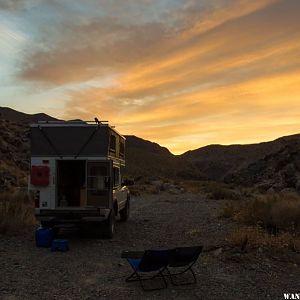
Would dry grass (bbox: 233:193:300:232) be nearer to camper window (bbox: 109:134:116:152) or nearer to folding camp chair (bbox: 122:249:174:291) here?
camper window (bbox: 109:134:116:152)

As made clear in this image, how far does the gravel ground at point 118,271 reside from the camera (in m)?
8.84

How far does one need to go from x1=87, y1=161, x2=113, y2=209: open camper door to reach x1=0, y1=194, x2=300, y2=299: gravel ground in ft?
3.78

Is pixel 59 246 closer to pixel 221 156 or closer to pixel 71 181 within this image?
pixel 71 181

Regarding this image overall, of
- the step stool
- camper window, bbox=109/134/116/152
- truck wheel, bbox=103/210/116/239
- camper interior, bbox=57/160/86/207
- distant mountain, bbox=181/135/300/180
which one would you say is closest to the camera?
the step stool

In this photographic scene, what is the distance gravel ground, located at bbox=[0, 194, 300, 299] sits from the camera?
884 centimetres

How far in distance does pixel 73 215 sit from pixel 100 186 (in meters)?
1.11

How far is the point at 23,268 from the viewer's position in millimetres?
10773

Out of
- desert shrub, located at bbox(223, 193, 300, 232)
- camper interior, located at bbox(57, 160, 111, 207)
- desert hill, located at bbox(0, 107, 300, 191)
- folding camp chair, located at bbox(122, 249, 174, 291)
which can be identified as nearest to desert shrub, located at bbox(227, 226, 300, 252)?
desert shrub, located at bbox(223, 193, 300, 232)

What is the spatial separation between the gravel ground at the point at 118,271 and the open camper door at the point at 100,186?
1153 millimetres

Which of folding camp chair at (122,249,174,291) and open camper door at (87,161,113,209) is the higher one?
open camper door at (87,161,113,209)

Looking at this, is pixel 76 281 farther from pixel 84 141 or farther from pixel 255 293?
pixel 84 141

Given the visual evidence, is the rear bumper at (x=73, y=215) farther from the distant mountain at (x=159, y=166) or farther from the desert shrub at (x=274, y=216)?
the distant mountain at (x=159, y=166)

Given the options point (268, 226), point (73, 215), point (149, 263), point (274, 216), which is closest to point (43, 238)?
point (73, 215)

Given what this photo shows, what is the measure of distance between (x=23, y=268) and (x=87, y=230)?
5.10 m
